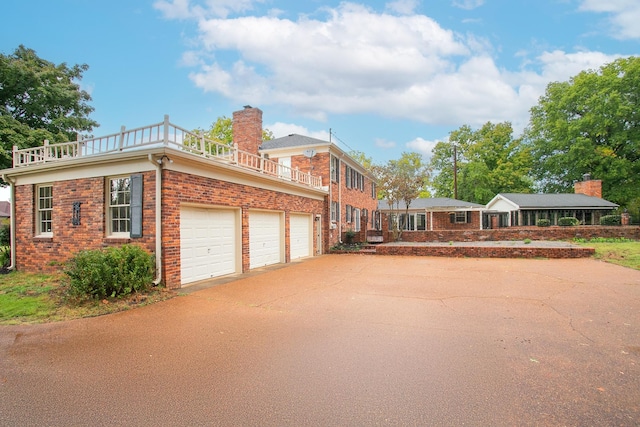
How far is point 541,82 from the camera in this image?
37875 mm

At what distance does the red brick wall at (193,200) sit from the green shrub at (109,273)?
595 mm

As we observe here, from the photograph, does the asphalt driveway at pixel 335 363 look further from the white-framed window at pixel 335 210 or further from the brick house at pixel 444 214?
the brick house at pixel 444 214

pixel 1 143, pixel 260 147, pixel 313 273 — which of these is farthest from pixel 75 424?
pixel 1 143

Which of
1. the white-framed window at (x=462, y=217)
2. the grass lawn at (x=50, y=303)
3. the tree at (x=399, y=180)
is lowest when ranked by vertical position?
the grass lawn at (x=50, y=303)

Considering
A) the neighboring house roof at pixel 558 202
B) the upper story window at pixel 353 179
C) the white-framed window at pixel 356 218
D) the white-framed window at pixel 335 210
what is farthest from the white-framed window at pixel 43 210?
the neighboring house roof at pixel 558 202

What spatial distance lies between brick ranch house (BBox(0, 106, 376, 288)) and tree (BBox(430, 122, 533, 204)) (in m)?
32.1

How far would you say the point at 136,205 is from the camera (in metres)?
7.90

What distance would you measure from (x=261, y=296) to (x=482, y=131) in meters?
42.5

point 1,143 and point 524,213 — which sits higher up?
point 1,143

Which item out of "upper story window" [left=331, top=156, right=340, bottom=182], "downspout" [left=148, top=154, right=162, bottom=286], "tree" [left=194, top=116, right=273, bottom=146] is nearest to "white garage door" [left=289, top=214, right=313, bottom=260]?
"upper story window" [left=331, top=156, right=340, bottom=182]

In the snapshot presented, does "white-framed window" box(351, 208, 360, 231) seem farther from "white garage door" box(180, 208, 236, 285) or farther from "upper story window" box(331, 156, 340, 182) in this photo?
"white garage door" box(180, 208, 236, 285)

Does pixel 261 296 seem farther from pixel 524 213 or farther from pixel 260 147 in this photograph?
pixel 524 213

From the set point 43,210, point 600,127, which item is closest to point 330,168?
point 43,210

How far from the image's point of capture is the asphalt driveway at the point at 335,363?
279cm
